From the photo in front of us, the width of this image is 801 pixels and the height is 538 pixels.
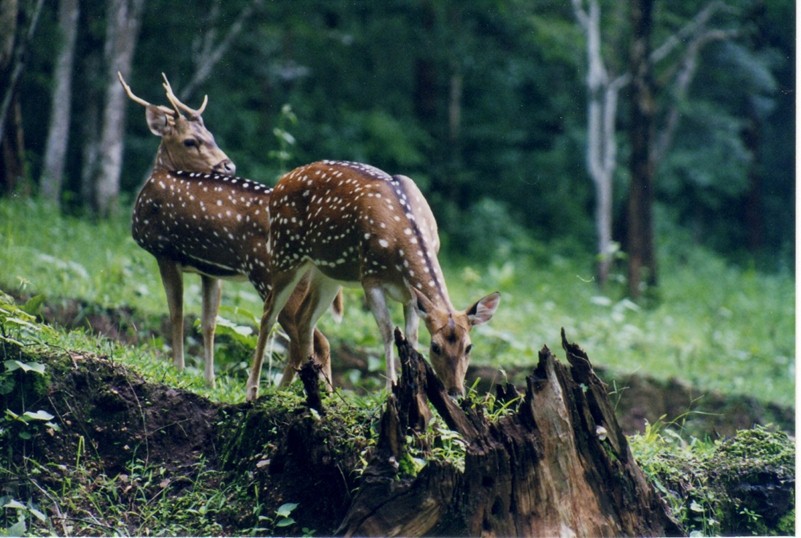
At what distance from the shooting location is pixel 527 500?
16.0ft

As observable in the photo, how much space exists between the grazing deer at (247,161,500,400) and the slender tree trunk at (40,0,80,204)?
5893mm

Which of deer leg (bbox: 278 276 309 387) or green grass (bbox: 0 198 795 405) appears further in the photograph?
green grass (bbox: 0 198 795 405)

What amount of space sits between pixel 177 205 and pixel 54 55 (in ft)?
18.4

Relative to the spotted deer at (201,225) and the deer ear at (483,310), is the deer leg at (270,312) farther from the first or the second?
the deer ear at (483,310)

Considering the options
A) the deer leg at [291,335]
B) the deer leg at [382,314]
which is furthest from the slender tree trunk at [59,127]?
the deer leg at [382,314]

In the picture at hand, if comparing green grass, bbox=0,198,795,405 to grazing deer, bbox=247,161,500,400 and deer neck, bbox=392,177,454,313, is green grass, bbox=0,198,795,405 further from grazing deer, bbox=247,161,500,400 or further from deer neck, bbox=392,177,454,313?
deer neck, bbox=392,177,454,313

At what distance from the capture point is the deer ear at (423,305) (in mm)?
5371

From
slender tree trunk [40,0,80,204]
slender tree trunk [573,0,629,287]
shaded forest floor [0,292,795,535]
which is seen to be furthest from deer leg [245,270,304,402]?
slender tree trunk [573,0,629,287]

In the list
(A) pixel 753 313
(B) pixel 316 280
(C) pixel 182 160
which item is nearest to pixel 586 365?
(B) pixel 316 280

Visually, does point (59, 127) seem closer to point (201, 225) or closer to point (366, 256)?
point (201, 225)

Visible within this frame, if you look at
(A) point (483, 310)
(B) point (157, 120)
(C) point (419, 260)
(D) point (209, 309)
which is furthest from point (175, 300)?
(A) point (483, 310)

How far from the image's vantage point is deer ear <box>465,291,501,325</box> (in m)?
5.41

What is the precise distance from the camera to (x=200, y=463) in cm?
544

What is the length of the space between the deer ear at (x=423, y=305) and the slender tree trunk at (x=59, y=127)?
6.88 m
